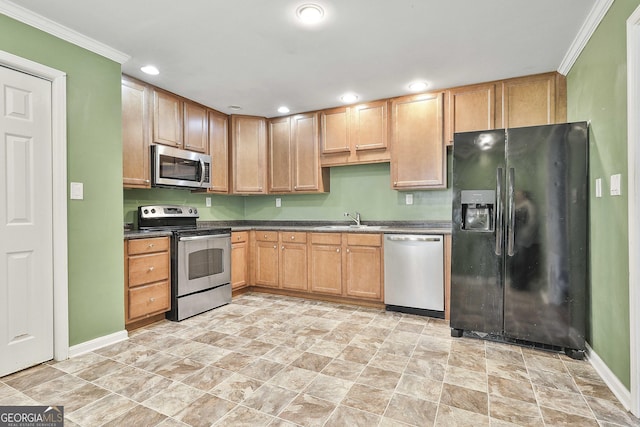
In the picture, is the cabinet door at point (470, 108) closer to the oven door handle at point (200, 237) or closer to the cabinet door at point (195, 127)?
the oven door handle at point (200, 237)

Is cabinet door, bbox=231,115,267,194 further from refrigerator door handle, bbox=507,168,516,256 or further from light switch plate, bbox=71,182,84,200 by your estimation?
refrigerator door handle, bbox=507,168,516,256

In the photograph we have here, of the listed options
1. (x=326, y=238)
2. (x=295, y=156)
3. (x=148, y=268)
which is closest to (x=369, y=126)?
(x=295, y=156)

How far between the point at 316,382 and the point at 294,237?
7.01ft

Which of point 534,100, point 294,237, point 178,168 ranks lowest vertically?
point 294,237

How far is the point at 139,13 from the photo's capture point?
7.10 ft

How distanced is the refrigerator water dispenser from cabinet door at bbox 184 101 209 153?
292cm

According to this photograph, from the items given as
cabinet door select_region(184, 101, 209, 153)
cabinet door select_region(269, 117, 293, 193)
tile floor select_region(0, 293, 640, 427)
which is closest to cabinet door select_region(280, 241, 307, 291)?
cabinet door select_region(269, 117, 293, 193)

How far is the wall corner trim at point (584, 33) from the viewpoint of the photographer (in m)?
2.06

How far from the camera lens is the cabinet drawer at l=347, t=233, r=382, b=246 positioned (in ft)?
11.7

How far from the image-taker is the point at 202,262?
349 centimetres

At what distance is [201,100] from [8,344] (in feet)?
9.20

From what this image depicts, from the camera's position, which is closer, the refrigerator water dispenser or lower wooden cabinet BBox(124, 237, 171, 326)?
the refrigerator water dispenser

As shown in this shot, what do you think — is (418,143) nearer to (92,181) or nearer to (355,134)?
(355,134)

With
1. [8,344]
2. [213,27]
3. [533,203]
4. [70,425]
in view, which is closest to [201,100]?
[213,27]
